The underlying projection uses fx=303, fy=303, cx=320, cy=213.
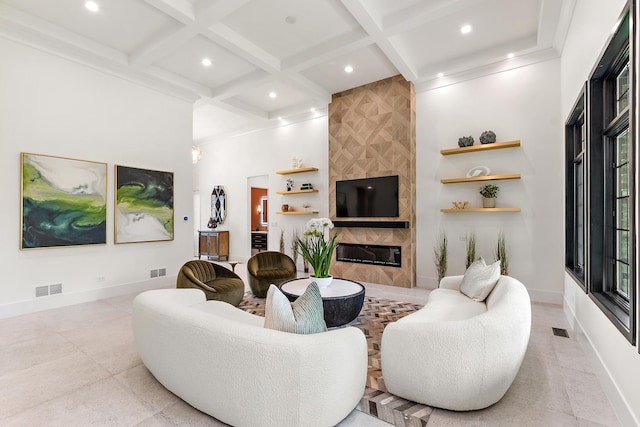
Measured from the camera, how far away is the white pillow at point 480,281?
9.79 feet

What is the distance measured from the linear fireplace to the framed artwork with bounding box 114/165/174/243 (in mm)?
3325

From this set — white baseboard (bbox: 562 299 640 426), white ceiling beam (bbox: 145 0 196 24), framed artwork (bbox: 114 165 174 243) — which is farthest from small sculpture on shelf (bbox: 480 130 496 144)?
framed artwork (bbox: 114 165 174 243)

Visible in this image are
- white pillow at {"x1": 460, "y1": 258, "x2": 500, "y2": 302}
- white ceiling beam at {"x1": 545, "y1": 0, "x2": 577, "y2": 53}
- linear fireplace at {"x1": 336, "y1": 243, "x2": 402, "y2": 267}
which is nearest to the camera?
white pillow at {"x1": 460, "y1": 258, "x2": 500, "y2": 302}

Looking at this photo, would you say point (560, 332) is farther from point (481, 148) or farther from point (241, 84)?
point (241, 84)

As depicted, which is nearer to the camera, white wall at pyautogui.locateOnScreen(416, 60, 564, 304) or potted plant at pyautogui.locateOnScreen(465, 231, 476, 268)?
white wall at pyautogui.locateOnScreen(416, 60, 564, 304)

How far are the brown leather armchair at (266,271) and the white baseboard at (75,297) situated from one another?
187 cm

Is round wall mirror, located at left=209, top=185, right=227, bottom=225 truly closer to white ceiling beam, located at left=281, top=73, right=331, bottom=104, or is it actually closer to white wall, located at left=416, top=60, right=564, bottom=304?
white ceiling beam, located at left=281, top=73, right=331, bottom=104

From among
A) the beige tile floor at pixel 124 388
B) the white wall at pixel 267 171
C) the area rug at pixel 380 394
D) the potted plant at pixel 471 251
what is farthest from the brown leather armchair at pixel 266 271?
the potted plant at pixel 471 251

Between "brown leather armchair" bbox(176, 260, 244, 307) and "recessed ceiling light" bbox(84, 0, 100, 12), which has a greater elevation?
"recessed ceiling light" bbox(84, 0, 100, 12)

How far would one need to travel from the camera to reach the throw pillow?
1729 millimetres

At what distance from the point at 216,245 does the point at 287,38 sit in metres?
6.02

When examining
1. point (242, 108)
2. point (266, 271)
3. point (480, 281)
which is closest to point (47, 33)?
point (242, 108)

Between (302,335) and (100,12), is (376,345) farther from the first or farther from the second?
(100,12)

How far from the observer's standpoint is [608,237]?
2.50 m
